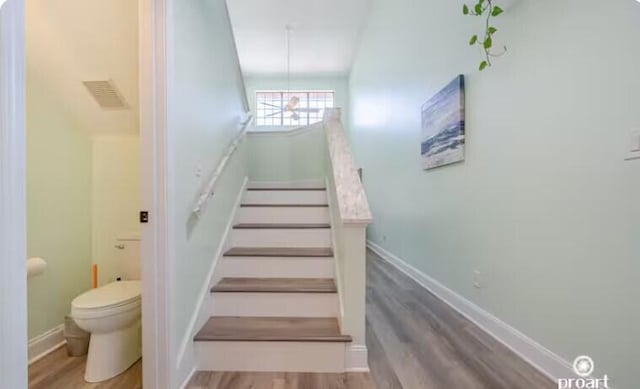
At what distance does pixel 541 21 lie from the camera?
5.62ft

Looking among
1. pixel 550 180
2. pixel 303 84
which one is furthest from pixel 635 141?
pixel 303 84

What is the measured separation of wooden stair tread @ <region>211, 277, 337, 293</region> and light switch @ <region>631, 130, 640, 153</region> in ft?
5.46

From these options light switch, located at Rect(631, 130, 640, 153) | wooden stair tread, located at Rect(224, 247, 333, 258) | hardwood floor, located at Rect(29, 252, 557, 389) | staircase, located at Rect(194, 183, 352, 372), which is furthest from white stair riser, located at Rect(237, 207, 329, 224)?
light switch, located at Rect(631, 130, 640, 153)

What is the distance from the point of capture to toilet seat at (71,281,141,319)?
5.45 ft

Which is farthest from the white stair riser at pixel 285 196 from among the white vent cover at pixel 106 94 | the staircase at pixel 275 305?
the white vent cover at pixel 106 94

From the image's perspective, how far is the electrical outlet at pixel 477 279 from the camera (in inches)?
89.0

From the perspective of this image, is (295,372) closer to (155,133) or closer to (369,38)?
(155,133)

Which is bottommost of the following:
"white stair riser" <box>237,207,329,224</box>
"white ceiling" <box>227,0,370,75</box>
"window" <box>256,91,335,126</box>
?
"white stair riser" <box>237,207,329,224</box>

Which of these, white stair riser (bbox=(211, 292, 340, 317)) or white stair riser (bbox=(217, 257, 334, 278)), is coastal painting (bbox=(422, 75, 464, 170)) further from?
white stair riser (bbox=(211, 292, 340, 317))

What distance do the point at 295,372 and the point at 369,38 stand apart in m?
5.33

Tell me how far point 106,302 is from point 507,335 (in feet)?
8.03

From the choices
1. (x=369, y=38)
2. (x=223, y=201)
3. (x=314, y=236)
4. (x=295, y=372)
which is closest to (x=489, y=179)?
(x=314, y=236)

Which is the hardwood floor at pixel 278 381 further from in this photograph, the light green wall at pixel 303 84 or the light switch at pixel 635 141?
the light green wall at pixel 303 84

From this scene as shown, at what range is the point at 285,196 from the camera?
10.9ft
